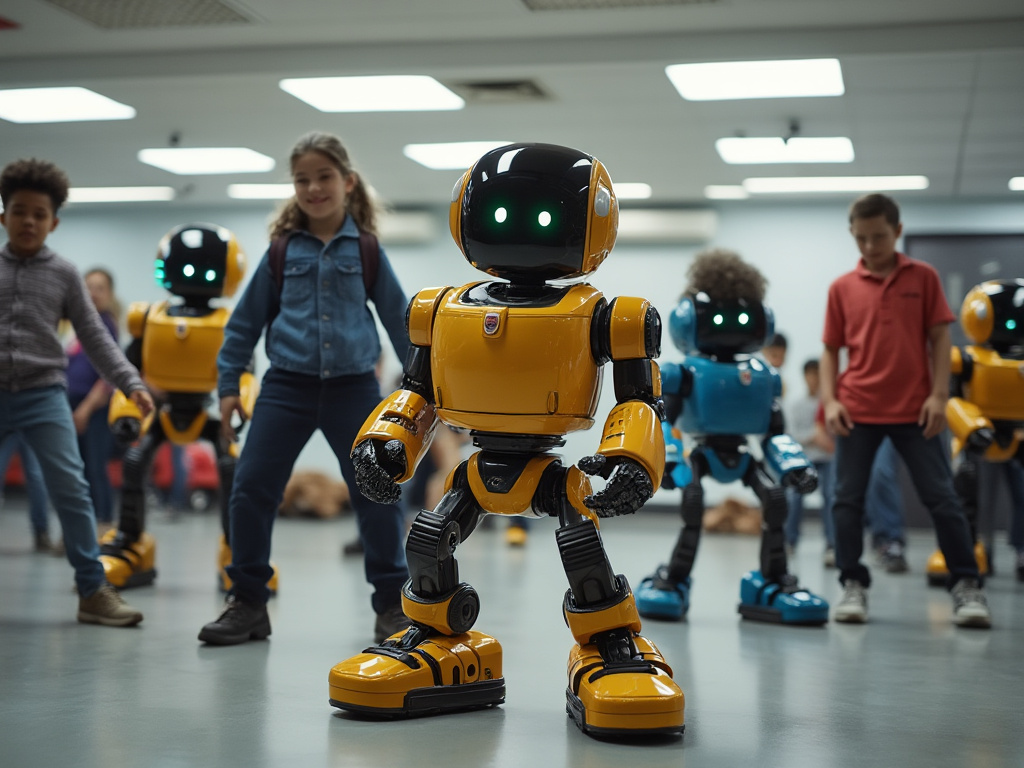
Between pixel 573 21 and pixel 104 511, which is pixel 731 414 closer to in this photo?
pixel 573 21

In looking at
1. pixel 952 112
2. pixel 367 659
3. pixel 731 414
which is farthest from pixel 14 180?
pixel 952 112

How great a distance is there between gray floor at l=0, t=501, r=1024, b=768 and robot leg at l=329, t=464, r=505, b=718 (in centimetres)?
6

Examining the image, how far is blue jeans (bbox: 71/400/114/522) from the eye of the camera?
6766 mm

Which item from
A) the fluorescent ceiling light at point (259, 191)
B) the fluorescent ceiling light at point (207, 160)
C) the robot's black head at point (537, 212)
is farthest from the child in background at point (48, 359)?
the fluorescent ceiling light at point (259, 191)

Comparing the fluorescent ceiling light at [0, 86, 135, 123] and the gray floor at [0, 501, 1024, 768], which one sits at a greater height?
the fluorescent ceiling light at [0, 86, 135, 123]

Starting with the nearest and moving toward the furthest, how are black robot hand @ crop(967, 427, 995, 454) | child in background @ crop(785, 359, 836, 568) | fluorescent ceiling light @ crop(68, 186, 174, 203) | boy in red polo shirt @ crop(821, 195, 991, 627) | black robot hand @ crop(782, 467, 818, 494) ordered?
black robot hand @ crop(782, 467, 818, 494) → boy in red polo shirt @ crop(821, 195, 991, 627) → black robot hand @ crop(967, 427, 995, 454) → child in background @ crop(785, 359, 836, 568) → fluorescent ceiling light @ crop(68, 186, 174, 203)

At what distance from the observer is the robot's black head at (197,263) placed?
17.3 feet

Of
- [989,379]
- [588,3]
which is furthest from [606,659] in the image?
[588,3]

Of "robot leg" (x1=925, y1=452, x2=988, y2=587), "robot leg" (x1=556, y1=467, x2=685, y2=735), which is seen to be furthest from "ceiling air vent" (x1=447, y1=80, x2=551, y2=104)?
"robot leg" (x1=556, y1=467, x2=685, y2=735)

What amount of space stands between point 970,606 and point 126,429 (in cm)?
391

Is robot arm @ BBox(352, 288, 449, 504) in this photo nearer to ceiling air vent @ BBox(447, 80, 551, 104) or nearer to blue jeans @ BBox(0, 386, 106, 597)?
blue jeans @ BBox(0, 386, 106, 597)

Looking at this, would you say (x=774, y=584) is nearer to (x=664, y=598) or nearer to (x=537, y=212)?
(x=664, y=598)

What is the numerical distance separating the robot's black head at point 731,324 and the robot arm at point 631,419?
69.5 inches

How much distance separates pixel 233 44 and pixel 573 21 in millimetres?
2132
